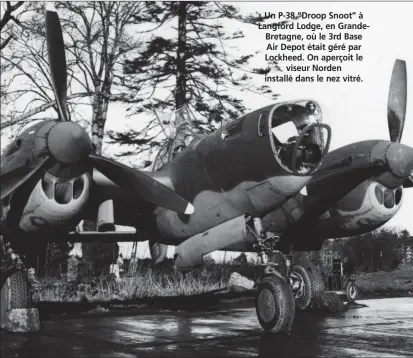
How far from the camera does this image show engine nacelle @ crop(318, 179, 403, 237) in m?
11.6

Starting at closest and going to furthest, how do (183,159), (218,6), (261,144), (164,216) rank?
1. (261,144)
2. (183,159)
3. (164,216)
4. (218,6)

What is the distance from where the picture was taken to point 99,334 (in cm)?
929

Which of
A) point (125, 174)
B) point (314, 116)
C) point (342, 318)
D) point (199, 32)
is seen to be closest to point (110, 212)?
point (125, 174)

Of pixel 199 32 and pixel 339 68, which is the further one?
pixel 199 32

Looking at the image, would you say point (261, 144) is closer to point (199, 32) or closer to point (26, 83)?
point (199, 32)

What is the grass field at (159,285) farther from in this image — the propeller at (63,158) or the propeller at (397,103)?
the propeller at (397,103)

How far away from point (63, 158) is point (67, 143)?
0.85 feet

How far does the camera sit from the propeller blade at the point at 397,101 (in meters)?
11.8

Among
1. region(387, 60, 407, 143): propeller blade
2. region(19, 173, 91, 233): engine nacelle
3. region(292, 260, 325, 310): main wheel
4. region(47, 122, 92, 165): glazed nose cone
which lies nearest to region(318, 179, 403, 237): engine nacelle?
region(387, 60, 407, 143): propeller blade

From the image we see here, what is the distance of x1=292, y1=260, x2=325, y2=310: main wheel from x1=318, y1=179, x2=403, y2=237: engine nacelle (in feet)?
4.00

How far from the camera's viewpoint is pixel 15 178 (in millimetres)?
9461

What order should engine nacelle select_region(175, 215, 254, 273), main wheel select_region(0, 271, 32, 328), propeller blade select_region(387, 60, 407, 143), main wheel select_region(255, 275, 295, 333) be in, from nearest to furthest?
main wheel select_region(255, 275, 295, 333) → engine nacelle select_region(175, 215, 254, 273) → main wheel select_region(0, 271, 32, 328) → propeller blade select_region(387, 60, 407, 143)

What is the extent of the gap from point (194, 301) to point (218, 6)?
42.6ft

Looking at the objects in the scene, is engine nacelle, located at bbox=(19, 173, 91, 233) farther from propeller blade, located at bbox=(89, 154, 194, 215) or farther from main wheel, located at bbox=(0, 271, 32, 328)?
main wheel, located at bbox=(0, 271, 32, 328)
